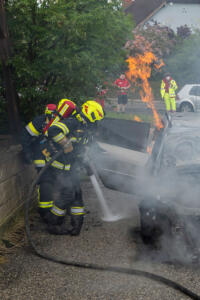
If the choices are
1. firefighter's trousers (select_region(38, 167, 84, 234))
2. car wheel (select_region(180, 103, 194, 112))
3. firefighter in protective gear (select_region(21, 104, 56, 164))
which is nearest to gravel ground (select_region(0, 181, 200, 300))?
firefighter's trousers (select_region(38, 167, 84, 234))

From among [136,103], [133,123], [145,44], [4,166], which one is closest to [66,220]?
[4,166]

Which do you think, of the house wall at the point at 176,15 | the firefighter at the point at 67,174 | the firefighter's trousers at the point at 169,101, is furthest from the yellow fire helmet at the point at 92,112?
the house wall at the point at 176,15

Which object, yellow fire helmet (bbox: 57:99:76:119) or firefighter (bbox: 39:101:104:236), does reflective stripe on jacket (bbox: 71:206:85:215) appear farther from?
yellow fire helmet (bbox: 57:99:76:119)

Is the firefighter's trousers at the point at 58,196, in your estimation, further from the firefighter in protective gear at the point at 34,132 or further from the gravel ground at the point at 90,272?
the firefighter in protective gear at the point at 34,132

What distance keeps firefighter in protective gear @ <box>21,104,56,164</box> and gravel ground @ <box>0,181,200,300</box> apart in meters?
0.99

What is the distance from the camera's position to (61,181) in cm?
478

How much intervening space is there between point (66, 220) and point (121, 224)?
0.79 meters

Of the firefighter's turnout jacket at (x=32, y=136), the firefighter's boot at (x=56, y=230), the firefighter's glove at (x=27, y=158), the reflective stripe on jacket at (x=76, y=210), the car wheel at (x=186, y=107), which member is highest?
the firefighter's turnout jacket at (x=32, y=136)

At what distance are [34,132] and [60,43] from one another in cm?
157

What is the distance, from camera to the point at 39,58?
582 centimetres

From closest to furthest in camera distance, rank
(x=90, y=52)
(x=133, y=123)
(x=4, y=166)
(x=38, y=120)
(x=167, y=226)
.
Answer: (x=167, y=226) < (x=4, y=166) < (x=38, y=120) < (x=90, y=52) < (x=133, y=123)

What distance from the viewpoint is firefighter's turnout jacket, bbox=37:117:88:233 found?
15.4 feet

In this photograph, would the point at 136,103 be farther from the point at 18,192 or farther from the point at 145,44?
the point at 18,192

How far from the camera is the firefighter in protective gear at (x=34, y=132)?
4801 millimetres
